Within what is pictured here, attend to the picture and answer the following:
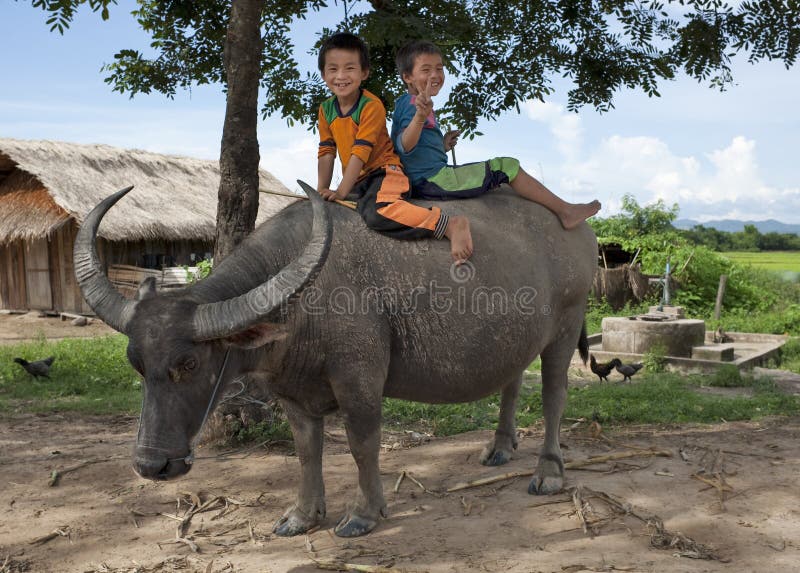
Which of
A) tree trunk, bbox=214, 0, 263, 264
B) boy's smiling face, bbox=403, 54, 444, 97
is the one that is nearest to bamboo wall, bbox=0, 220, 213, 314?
tree trunk, bbox=214, 0, 263, 264

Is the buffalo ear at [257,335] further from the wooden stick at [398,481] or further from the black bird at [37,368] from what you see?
the black bird at [37,368]

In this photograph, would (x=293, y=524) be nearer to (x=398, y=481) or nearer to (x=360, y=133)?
(x=398, y=481)

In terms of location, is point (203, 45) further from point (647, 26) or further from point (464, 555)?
point (464, 555)

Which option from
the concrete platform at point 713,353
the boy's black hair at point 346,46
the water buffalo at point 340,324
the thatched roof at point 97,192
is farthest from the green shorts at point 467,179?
the thatched roof at point 97,192

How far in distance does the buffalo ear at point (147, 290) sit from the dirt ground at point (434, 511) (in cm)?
137

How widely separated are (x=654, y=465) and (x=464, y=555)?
1953mm

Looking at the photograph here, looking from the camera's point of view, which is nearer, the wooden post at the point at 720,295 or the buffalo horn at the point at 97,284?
the buffalo horn at the point at 97,284

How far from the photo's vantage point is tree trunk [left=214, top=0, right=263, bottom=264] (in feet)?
18.0

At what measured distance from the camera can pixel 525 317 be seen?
4207 mm

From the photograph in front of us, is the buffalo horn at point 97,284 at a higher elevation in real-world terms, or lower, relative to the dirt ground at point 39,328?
higher

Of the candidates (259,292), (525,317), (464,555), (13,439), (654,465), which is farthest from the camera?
(13,439)

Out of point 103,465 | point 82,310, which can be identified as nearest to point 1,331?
point 82,310

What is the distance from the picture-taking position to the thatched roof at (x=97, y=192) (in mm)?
15719

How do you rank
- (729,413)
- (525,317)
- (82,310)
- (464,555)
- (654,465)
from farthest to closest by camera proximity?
(82,310)
(729,413)
(654,465)
(525,317)
(464,555)
